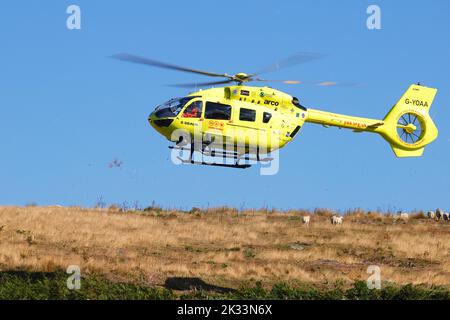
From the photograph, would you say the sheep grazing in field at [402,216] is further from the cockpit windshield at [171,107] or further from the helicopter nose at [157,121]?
the helicopter nose at [157,121]

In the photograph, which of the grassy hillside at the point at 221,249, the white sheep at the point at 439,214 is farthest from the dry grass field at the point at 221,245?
the white sheep at the point at 439,214

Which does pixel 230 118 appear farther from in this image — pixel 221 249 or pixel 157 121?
pixel 221 249

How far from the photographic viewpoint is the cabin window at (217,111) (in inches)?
1176

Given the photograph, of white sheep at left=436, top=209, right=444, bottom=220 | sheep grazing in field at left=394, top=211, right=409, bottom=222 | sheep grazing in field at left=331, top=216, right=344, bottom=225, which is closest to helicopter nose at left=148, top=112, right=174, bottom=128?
sheep grazing in field at left=331, top=216, right=344, bottom=225

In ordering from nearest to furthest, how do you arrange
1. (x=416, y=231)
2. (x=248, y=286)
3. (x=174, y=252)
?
(x=248, y=286) → (x=174, y=252) → (x=416, y=231)

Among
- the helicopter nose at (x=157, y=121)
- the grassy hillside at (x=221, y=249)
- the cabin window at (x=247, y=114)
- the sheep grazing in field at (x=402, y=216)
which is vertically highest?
the cabin window at (x=247, y=114)

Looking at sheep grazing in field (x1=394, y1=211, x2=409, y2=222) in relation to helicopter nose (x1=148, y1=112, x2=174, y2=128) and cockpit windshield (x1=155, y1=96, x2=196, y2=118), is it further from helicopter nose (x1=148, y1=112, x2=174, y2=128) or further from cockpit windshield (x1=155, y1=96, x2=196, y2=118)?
helicopter nose (x1=148, y1=112, x2=174, y2=128)

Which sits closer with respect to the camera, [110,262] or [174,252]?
[110,262]

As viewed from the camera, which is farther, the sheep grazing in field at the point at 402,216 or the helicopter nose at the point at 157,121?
the sheep grazing in field at the point at 402,216

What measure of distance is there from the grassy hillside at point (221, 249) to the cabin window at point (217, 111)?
5.64 meters
